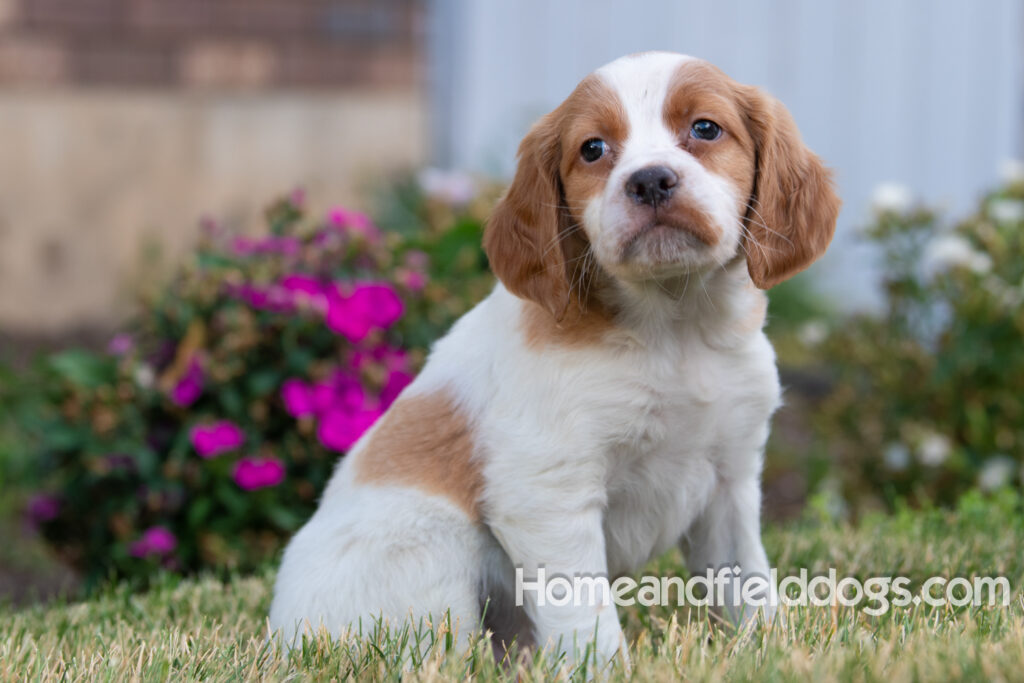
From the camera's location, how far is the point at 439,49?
29.8ft

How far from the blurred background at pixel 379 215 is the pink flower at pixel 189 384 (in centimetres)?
8

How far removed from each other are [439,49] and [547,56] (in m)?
0.88

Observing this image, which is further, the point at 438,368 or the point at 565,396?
the point at 438,368

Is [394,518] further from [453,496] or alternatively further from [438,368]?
[438,368]

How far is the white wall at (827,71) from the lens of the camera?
813 cm

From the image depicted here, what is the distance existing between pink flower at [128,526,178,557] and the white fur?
1498 millimetres

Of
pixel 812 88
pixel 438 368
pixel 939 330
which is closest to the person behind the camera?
pixel 438 368

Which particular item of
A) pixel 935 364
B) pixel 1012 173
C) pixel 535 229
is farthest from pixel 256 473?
pixel 1012 173

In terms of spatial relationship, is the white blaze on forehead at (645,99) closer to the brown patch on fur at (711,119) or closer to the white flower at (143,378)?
the brown patch on fur at (711,119)

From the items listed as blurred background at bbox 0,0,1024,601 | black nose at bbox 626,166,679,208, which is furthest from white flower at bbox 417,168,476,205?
black nose at bbox 626,166,679,208

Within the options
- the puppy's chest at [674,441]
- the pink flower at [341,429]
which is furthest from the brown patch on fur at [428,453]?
the pink flower at [341,429]

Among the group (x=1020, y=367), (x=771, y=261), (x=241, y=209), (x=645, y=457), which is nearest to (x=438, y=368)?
(x=645, y=457)

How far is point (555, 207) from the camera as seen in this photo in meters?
2.72

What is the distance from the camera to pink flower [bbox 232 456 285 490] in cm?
422
